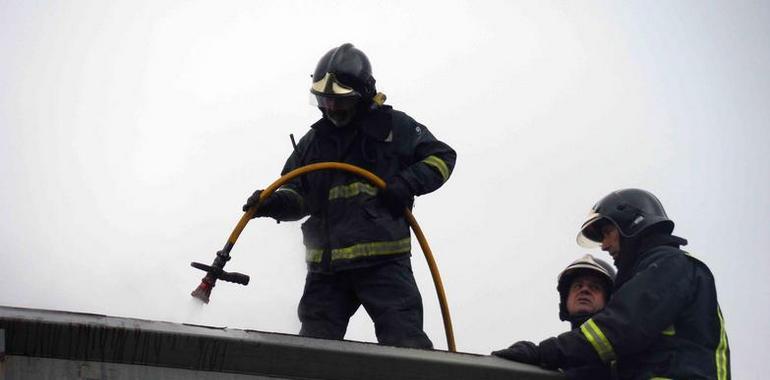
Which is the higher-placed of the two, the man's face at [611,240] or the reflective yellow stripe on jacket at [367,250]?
the man's face at [611,240]

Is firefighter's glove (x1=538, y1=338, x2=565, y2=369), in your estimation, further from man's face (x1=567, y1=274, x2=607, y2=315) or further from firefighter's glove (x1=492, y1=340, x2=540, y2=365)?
man's face (x1=567, y1=274, x2=607, y2=315)

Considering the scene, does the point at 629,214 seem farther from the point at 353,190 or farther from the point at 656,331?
the point at 353,190

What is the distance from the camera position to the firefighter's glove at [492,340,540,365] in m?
4.23

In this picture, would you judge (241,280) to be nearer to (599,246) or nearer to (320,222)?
(320,222)

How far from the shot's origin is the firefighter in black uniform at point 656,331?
13.3 ft

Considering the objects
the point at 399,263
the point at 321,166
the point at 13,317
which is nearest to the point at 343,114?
the point at 321,166

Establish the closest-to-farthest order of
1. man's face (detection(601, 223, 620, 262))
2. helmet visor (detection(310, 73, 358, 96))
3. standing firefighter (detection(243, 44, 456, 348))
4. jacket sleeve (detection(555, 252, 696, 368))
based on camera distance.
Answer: jacket sleeve (detection(555, 252, 696, 368))
man's face (detection(601, 223, 620, 262))
standing firefighter (detection(243, 44, 456, 348))
helmet visor (detection(310, 73, 358, 96))

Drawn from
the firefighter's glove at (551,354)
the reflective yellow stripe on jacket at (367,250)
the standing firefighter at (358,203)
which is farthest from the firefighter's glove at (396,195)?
the firefighter's glove at (551,354)

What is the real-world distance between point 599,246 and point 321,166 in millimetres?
1351

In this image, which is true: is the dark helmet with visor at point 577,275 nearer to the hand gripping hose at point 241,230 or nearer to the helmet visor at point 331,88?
the hand gripping hose at point 241,230

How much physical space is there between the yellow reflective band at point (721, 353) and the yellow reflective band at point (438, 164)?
1.59 meters

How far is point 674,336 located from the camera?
4.12 metres

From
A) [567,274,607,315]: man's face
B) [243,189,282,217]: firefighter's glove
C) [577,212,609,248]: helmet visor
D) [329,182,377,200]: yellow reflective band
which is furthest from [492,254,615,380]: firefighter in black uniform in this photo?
[243,189,282,217]: firefighter's glove

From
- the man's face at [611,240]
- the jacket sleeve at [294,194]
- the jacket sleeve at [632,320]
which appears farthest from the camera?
the jacket sleeve at [294,194]
